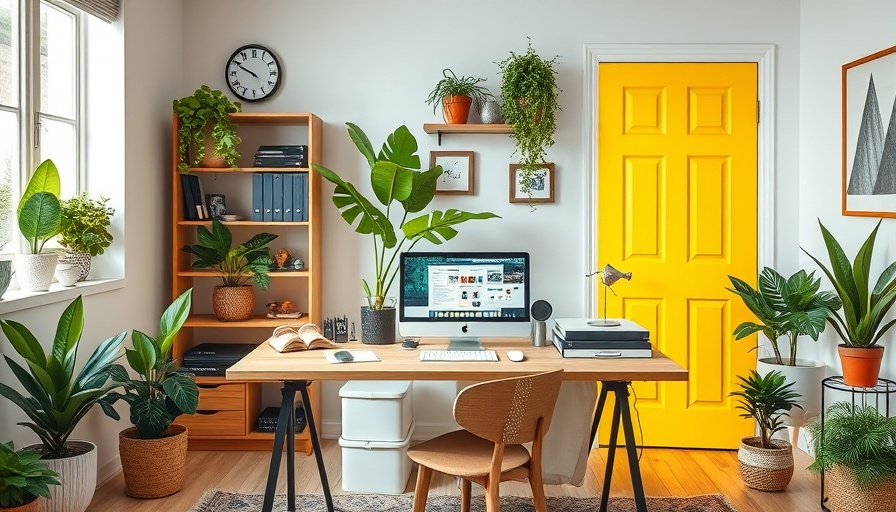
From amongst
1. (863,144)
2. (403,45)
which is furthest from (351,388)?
(863,144)

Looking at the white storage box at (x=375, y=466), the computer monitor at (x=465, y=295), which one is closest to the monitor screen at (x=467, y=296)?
the computer monitor at (x=465, y=295)

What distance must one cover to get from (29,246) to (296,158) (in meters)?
1.33

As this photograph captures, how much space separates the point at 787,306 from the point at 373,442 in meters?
2.00

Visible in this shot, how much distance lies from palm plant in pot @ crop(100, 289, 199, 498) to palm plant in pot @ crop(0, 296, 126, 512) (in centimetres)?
21

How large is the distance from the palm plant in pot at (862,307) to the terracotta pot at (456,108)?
71.4 inches

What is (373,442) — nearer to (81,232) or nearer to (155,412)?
(155,412)

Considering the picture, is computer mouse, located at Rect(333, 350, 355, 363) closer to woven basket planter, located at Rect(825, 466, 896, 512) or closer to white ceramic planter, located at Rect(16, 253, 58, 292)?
white ceramic planter, located at Rect(16, 253, 58, 292)

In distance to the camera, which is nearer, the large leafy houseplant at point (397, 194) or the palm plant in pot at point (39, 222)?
the palm plant in pot at point (39, 222)

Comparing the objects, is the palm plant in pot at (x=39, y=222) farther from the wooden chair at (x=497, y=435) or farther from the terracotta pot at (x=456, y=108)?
the terracotta pot at (x=456, y=108)

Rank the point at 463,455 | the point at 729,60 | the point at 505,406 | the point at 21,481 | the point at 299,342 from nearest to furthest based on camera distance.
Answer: the point at 21,481 < the point at 505,406 < the point at 463,455 < the point at 299,342 < the point at 729,60

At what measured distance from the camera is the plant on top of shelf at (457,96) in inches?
163

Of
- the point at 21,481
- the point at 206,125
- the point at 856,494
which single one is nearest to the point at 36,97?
the point at 206,125

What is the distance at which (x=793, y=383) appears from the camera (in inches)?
146

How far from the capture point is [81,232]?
348cm
